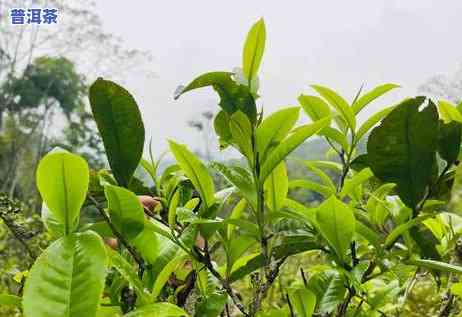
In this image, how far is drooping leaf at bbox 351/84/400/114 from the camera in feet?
2.23

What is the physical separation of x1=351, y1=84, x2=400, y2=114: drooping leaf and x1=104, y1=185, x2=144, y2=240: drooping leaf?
30 cm

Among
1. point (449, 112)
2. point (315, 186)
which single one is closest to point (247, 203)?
point (315, 186)

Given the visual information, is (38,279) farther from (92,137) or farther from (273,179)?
(92,137)

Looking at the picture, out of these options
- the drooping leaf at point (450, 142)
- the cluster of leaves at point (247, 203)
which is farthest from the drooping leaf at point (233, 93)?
the drooping leaf at point (450, 142)

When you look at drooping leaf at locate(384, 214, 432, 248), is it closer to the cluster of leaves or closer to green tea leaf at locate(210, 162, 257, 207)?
the cluster of leaves

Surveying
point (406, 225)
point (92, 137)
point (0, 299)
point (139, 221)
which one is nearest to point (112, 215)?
point (139, 221)

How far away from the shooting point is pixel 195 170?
0.57 meters

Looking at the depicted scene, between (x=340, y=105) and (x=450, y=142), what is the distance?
13 centimetres

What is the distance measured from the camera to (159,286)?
0.52m

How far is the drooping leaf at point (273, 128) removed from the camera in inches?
21.3

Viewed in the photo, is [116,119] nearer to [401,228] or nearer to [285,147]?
[285,147]

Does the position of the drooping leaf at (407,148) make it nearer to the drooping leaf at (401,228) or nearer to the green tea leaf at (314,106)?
the drooping leaf at (401,228)

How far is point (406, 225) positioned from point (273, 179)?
13 centimetres

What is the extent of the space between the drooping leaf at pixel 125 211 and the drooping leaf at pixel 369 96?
0.99ft
